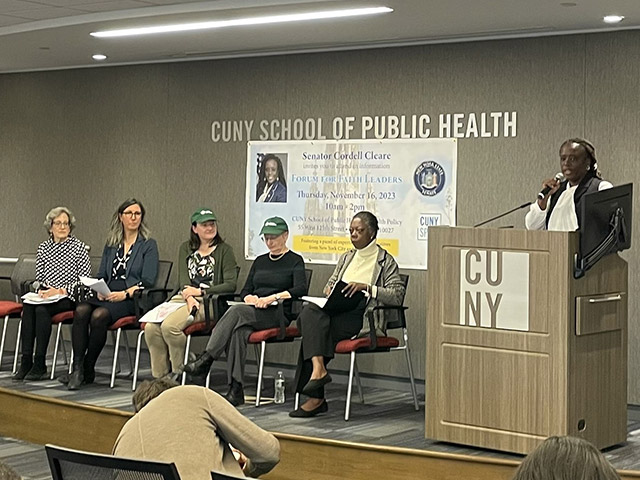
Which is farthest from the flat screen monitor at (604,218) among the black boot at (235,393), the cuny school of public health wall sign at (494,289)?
the black boot at (235,393)

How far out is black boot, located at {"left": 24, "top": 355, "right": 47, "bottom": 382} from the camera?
27.7ft

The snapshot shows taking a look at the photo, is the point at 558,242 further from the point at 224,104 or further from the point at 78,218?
the point at 78,218

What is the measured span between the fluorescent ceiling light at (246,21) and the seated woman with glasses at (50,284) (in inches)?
64.6

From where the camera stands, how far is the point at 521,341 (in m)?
5.87

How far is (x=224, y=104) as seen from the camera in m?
9.16

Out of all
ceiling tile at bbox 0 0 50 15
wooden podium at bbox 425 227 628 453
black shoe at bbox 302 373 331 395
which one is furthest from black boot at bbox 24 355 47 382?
wooden podium at bbox 425 227 628 453

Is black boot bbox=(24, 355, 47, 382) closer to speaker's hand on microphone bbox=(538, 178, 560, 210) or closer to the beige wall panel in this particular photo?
speaker's hand on microphone bbox=(538, 178, 560, 210)

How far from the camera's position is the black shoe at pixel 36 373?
27.6ft

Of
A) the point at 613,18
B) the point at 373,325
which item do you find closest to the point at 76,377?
the point at 373,325

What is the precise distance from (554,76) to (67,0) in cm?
319

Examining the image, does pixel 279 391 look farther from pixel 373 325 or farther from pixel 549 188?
pixel 549 188

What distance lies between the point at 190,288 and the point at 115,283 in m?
0.75

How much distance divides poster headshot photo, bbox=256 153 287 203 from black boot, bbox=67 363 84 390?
6.36 feet

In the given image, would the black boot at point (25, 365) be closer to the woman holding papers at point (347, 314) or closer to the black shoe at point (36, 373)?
the black shoe at point (36, 373)
